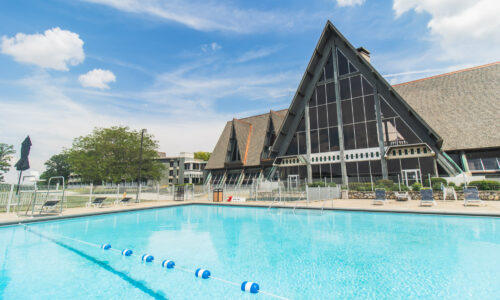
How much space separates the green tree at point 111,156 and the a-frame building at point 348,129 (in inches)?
871

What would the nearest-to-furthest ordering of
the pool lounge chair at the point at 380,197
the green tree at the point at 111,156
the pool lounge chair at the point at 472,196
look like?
the pool lounge chair at the point at 472,196 < the pool lounge chair at the point at 380,197 < the green tree at the point at 111,156

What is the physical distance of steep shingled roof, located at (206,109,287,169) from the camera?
3606 cm

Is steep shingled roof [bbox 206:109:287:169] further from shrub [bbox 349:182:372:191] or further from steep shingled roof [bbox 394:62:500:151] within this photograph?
steep shingled roof [bbox 394:62:500:151]

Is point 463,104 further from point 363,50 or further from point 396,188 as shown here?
point 396,188

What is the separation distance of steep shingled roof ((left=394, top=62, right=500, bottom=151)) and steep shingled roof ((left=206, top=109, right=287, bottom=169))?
707 inches

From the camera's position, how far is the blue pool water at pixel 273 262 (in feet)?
15.5

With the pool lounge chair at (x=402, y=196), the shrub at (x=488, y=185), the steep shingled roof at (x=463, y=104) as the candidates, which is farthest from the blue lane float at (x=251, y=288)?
the steep shingled roof at (x=463, y=104)

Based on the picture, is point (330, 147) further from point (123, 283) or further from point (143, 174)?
point (143, 174)

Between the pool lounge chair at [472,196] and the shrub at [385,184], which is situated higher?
the shrub at [385,184]

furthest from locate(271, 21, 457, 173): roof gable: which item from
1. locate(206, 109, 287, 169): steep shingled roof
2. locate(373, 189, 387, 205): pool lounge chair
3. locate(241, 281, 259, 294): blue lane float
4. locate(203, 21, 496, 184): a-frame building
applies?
locate(241, 281, 259, 294): blue lane float

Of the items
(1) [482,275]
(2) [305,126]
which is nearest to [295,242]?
(1) [482,275]

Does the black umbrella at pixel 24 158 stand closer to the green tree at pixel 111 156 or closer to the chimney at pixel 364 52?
the green tree at pixel 111 156

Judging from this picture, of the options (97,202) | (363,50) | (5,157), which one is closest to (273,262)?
(97,202)

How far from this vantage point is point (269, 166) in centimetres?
3419
